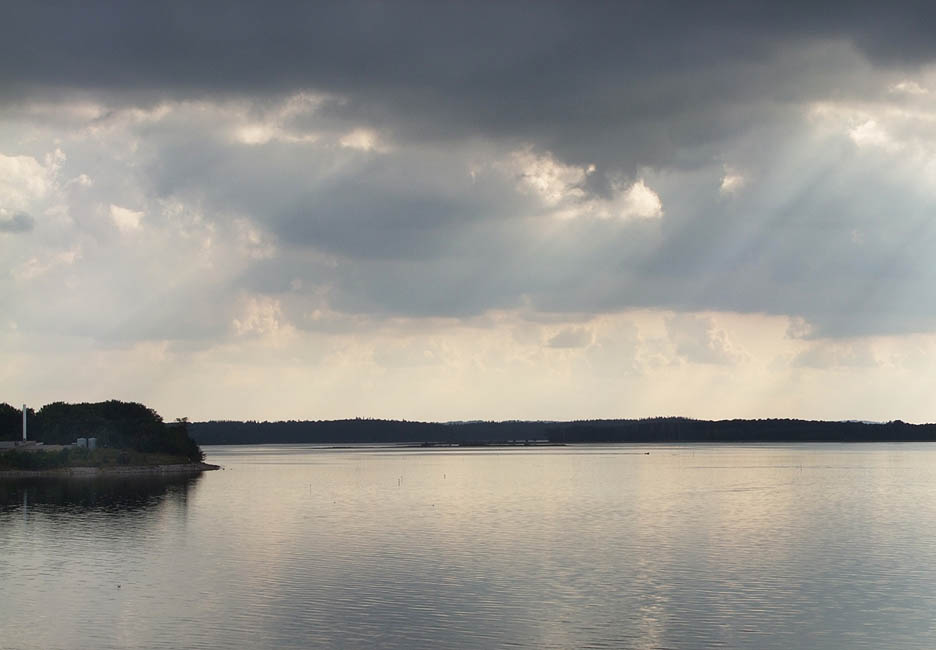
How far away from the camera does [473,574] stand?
67250mm

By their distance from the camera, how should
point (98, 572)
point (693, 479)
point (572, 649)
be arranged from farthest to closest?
point (693, 479) < point (98, 572) < point (572, 649)

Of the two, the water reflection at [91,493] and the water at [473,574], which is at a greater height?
the water reflection at [91,493]

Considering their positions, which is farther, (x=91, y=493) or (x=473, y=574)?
(x=91, y=493)

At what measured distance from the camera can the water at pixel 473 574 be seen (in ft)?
164

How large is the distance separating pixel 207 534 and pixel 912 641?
63144mm

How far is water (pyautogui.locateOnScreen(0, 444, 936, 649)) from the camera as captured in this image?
1966 inches

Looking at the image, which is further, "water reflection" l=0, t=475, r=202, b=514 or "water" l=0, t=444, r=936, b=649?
"water reflection" l=0, t=475, r=202, b=514

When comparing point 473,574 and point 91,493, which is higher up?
point 91,493

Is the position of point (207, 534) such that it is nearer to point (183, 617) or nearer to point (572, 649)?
point (183, 617)

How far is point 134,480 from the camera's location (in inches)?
7795

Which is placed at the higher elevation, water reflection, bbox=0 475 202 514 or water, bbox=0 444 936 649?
water reflection, bbox=0 475 202 514

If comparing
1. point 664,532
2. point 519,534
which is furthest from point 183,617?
point 664,532

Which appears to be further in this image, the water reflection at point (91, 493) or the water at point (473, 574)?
the water reflection at point (91, 493)

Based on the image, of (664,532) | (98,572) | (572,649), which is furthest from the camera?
(664,532)
